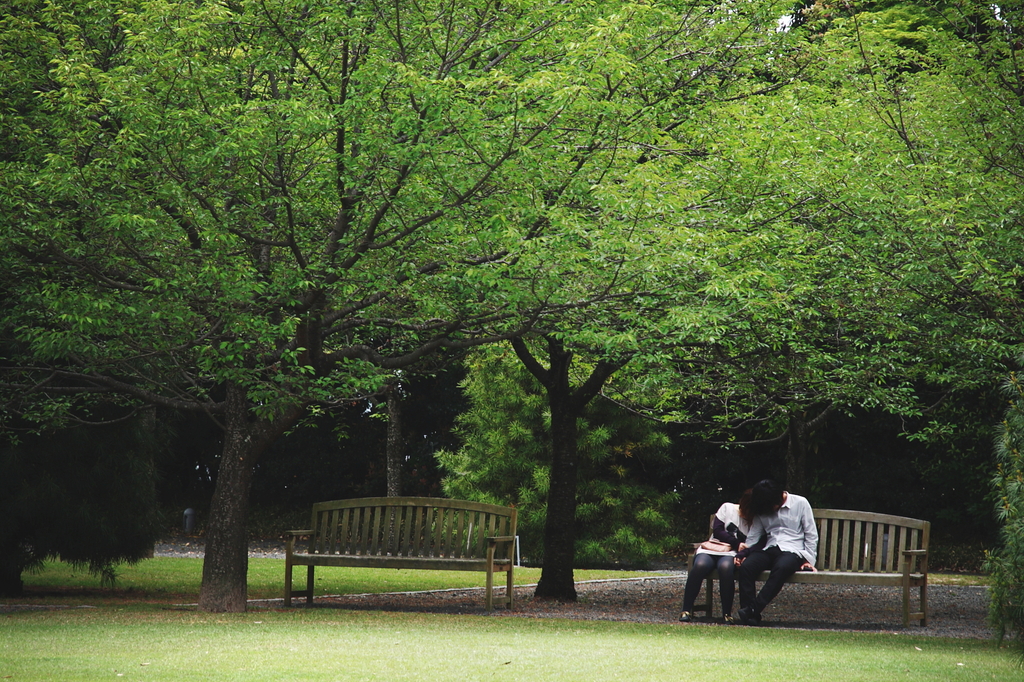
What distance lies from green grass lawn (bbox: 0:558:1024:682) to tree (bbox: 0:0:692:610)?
1359 millimetres

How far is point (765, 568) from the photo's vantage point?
9219 mm

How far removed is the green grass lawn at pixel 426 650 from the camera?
571 cm

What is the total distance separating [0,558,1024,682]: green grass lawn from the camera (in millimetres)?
5711

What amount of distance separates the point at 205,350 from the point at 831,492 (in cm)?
1670

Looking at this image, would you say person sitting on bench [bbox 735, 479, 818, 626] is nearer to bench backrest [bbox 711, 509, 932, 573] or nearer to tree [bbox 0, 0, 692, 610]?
bench backrest [bbox 711, 509, 932, 573]

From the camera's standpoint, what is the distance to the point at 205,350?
25.6ft

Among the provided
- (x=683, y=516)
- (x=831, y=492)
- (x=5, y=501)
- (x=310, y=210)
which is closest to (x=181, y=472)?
(x=683, y=516)

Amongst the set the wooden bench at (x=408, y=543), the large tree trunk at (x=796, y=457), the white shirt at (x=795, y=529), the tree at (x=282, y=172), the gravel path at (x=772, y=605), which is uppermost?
the tree at (x=282, y=172)

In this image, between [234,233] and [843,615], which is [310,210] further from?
[843,615]

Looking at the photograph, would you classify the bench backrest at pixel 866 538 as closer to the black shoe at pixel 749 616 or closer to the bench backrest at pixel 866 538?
the bench backrest at pixel 866 538

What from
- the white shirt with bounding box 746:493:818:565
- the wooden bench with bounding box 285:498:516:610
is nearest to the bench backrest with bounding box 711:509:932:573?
the white shirt with bounding box 746:493:818:565

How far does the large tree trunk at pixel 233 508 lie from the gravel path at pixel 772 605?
1135 millimetres

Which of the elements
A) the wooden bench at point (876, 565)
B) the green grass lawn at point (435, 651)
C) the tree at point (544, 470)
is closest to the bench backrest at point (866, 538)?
the wooden bench at point (876, 565)

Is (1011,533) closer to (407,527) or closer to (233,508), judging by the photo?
(407,527)
